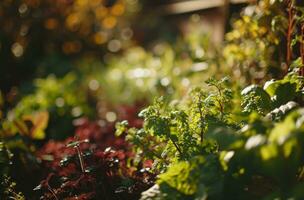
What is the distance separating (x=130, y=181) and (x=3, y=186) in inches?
29.5

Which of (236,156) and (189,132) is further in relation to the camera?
(189,132)

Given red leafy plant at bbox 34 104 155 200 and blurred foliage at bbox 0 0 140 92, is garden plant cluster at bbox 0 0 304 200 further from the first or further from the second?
blurred foliage at bbox 0 0 140 92

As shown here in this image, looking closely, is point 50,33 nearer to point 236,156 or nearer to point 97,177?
point 97,177

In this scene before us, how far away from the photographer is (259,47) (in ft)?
11.5

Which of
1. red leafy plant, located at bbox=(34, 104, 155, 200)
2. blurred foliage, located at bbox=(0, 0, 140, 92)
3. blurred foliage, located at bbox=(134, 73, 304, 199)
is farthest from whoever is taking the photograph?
blurred foliage, located at bbox=(0, 0, 140, 92)

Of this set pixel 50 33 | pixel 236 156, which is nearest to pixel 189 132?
pixel 236 156

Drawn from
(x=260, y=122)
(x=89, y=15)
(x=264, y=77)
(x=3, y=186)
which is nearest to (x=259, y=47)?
(x=264, y=77)

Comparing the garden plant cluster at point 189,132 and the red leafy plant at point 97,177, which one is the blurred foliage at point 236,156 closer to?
the garden plant cluster at point 189,132

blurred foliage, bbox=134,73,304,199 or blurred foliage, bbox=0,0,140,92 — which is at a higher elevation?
blurred foliage, bbox=0,0,140,92

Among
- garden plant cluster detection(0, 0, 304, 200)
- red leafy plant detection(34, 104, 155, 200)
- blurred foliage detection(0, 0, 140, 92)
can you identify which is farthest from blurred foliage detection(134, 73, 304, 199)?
blurred foliage detection(0, 0, 140, 92)

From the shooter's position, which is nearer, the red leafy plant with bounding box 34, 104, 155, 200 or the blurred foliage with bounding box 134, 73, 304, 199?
the blurred foliage with bounding box 134, 73, 304, 199

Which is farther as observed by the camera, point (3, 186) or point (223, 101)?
point (3, 186)

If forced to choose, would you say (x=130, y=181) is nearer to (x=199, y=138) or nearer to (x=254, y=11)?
(x=199, y=138)

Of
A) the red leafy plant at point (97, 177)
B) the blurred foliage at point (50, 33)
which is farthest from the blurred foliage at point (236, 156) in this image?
the blurred foliage at point (50, 33)
